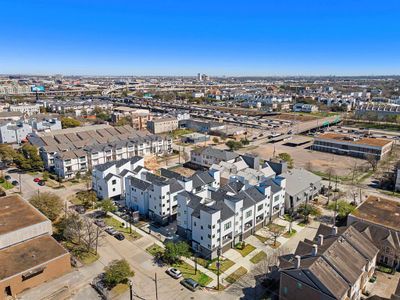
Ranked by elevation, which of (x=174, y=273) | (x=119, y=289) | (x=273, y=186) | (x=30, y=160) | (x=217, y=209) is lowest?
(x=119, y=289)

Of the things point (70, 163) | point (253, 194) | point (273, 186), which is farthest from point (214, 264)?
point (70, 163)

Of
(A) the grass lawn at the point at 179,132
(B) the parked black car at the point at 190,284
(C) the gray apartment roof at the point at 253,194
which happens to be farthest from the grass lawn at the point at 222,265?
(A) the grass lawn at the point at 179,132

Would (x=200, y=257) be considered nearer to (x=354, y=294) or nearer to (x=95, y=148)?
(x=354, y=294)

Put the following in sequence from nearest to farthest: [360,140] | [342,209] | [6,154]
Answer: [342,209]
[6,154]
[360,140]

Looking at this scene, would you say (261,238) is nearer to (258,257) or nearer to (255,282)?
(258,257)

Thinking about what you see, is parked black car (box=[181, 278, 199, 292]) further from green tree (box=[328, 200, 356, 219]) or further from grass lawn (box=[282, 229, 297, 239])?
green tree (box=[328, 200, 356, 219])

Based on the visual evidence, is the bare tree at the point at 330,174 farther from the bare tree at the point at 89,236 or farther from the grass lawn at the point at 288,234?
the bare tree at the point at 89,236

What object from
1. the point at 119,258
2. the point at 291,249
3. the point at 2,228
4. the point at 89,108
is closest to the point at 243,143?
Result: the point at 291,249
